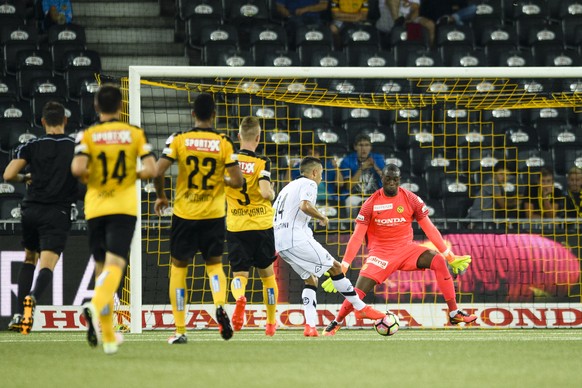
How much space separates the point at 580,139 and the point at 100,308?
10.4 metres

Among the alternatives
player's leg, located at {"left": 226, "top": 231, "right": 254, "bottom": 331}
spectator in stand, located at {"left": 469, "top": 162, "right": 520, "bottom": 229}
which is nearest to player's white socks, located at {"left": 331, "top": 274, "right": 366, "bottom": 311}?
player's leg, located at {"left": 226, "top": 231, "right": 254, "bottom": 331}

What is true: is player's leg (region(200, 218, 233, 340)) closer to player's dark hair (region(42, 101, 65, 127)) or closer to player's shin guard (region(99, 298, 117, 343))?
player's shin guard (region(99, 298, 117, 343))

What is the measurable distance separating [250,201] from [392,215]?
6.51 feet

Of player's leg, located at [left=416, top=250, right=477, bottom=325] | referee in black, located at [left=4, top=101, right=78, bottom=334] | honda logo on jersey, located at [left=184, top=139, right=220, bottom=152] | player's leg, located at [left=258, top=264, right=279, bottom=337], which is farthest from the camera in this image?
player's leg, located at [left=416, top=250, right=477, bottom=325]

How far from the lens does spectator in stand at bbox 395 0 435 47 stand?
18781 mm

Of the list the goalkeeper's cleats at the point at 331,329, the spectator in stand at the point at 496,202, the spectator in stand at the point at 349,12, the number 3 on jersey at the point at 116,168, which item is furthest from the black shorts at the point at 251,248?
the spectator in stand at the point at 349,12

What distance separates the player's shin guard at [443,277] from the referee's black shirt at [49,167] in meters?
3.98

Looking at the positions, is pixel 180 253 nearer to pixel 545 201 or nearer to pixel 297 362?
pixel 297 362

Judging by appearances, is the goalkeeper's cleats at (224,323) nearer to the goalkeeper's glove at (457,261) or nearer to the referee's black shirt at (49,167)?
the referee's black shirt at (49,167)

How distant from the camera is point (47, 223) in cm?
1014

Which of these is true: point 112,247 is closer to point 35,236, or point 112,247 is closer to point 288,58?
point 35,236

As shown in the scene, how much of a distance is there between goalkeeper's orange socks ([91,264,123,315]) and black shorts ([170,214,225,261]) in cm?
133

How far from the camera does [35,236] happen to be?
10.4 meters

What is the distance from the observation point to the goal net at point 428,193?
12.8m
